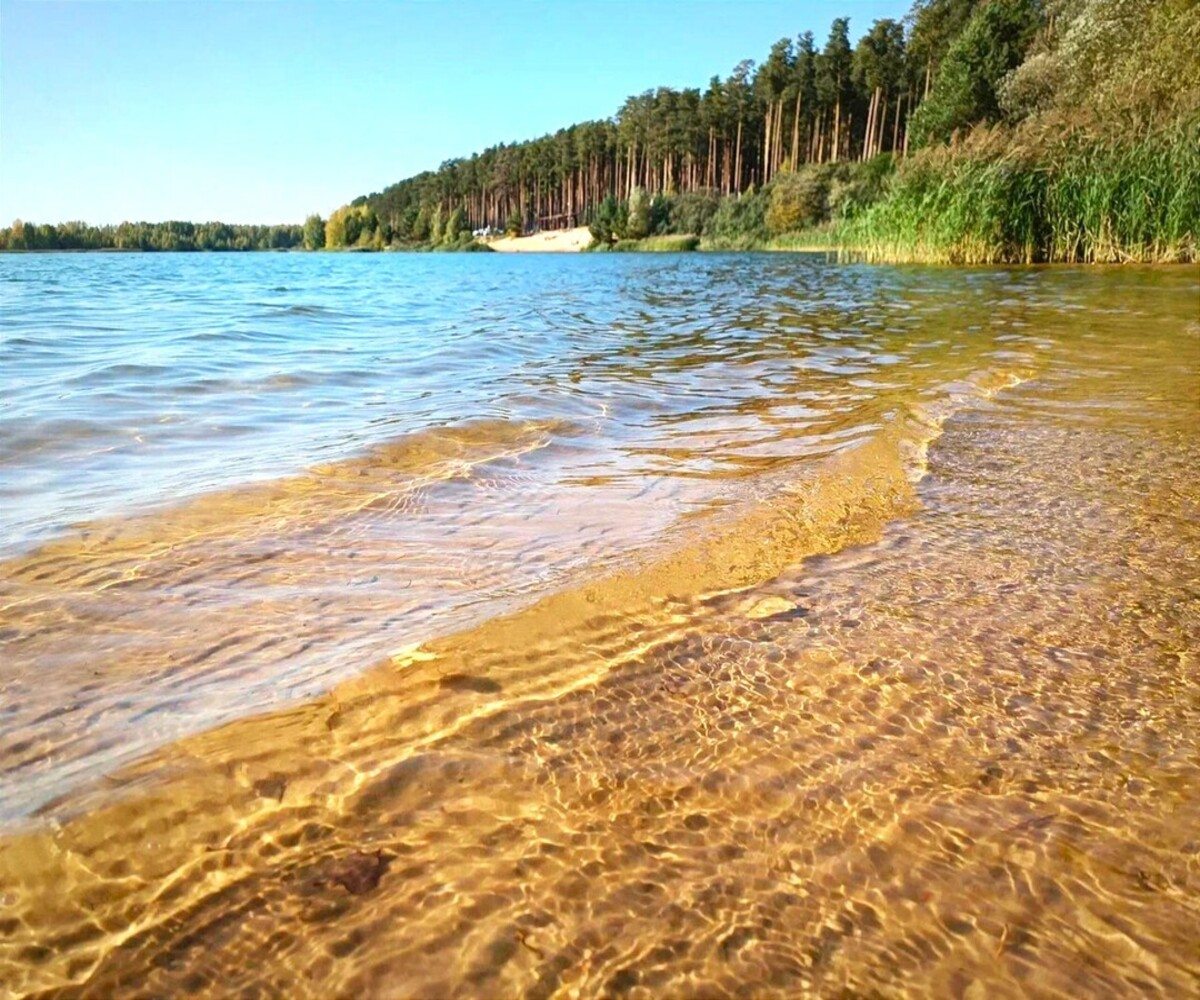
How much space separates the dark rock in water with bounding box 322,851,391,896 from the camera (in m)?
1.34

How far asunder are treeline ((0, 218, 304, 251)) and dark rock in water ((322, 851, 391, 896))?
7236cm

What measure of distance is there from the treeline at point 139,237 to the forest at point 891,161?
23cm

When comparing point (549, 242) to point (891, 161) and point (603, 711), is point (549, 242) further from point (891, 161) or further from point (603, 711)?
point (603, 711)

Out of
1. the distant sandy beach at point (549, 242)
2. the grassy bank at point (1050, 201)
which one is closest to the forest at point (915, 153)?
the grassy bank at point (1050, 201)

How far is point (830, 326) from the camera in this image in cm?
1034

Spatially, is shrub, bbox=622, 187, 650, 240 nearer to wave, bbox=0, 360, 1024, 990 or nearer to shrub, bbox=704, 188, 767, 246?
shrub, bbox=704, 188, 767, 246

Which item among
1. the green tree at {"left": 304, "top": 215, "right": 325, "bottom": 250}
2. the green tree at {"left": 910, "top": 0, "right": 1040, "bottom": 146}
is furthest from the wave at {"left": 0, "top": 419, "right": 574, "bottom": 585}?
the green tree at {"left": 304, "top": 215, "right": 325, "bottom": 250}

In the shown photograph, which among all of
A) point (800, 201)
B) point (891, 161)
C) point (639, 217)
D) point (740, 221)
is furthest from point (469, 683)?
point (639, 217)

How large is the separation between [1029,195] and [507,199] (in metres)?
105

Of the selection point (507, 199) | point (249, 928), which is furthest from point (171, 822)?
point (507, 199)

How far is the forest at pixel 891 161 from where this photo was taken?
18250 millimetres

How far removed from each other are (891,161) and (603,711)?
5202 centimetres

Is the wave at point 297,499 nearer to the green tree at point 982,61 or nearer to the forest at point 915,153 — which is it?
the forest at point 915,153

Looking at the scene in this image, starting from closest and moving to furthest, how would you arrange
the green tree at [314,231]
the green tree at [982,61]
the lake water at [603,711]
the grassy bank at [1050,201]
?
the lake water at [603,711], the grassy bank at [1050,201], the green tree at [982,61], the green tree at [314,231]
